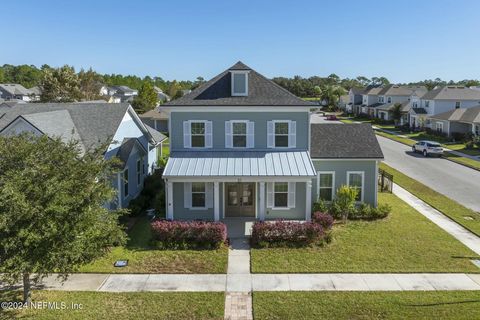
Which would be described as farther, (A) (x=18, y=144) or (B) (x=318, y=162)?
(B) (x=318, y=162)

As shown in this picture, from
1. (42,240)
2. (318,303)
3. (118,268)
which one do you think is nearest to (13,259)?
(42,240)

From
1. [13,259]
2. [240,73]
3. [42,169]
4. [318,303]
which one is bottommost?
[318,303]

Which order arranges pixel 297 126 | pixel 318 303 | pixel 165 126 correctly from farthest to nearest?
pixel 165 126 → pixel 297 126 → pixel 318 303

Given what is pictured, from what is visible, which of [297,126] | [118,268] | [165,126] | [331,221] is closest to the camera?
[118,268]

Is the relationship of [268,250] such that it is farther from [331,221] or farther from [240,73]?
[240,73]

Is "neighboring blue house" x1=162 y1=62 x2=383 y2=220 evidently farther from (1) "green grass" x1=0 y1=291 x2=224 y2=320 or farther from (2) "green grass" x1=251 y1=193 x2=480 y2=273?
(1) "green grass" x1=0 y1=291 x2=224 y2=320

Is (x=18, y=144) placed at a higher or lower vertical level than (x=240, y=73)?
lower

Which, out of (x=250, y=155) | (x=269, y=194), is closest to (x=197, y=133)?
(x=250, y=155)

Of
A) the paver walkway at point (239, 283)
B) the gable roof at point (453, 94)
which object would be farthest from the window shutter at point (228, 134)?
the gable roof at point (453, 94)
